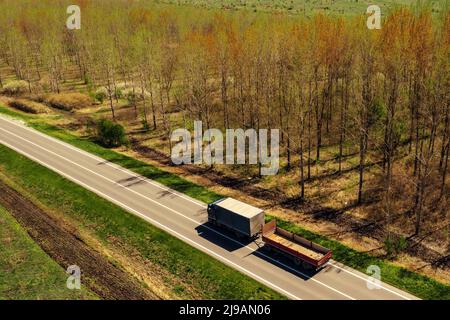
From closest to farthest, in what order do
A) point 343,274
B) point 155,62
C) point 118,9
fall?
point 343,274
point 155,62
point 118,9

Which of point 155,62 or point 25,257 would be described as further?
point 155,62

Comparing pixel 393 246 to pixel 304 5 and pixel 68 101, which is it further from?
pixel 304 5

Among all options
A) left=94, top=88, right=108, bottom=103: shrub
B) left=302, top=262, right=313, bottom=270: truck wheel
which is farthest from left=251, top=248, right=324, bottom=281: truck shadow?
left=94, top=88, right=108, bottom=103: shrub

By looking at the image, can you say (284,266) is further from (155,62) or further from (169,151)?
(155,62)

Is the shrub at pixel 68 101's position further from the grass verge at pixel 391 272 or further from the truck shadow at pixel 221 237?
the grass verge at pixel 391 272

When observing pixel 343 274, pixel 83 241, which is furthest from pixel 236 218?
pixel 83 241

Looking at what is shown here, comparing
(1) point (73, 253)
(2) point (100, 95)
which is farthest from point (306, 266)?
(2) point (100, 95)
